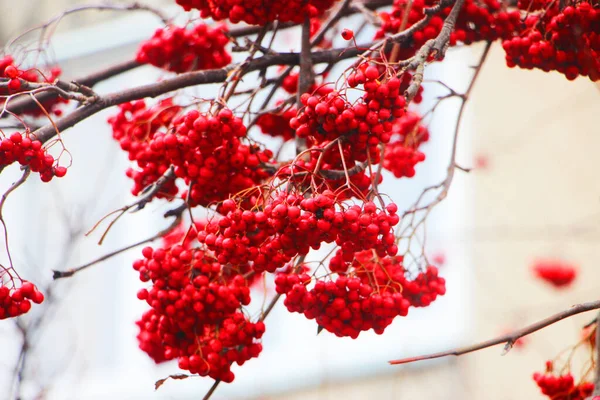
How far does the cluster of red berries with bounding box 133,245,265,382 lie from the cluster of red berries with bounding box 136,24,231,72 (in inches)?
17.1

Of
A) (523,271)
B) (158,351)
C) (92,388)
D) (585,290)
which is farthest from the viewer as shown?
(92,388)

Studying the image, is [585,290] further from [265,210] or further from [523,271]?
[265,210]

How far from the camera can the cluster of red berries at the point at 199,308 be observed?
0.95 metres

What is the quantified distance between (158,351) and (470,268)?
235 cm

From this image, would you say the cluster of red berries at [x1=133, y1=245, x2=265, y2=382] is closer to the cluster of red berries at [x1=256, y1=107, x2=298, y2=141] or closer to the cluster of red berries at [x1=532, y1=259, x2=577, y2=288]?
the cluster of red berries at [x1=256, y1=107, x2=298, y2=141]

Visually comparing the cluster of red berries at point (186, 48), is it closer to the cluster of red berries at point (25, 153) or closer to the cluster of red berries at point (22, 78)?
the cluster of red berries at point (22, 78)

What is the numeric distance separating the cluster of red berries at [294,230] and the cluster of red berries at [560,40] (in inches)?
12.9

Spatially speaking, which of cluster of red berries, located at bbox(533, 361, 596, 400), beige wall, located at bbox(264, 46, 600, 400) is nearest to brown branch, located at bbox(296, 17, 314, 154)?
cluster of red berries, located at bbox(533, 361, 596, 400)

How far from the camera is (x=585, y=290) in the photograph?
297cm

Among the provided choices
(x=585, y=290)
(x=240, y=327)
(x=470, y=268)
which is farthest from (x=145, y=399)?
(x=240, y=327)

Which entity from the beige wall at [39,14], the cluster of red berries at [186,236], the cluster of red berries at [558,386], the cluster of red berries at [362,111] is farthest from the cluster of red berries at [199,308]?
the beige wall at [39,14]

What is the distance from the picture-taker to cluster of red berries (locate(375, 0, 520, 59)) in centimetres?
108

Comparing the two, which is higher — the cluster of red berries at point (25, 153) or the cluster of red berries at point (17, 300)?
the cluster of red berries at point (25, 153)

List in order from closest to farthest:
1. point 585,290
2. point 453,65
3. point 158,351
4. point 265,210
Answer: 1. point 265,210
2. point 158,351
3. point 585,290
4. point 453,65
